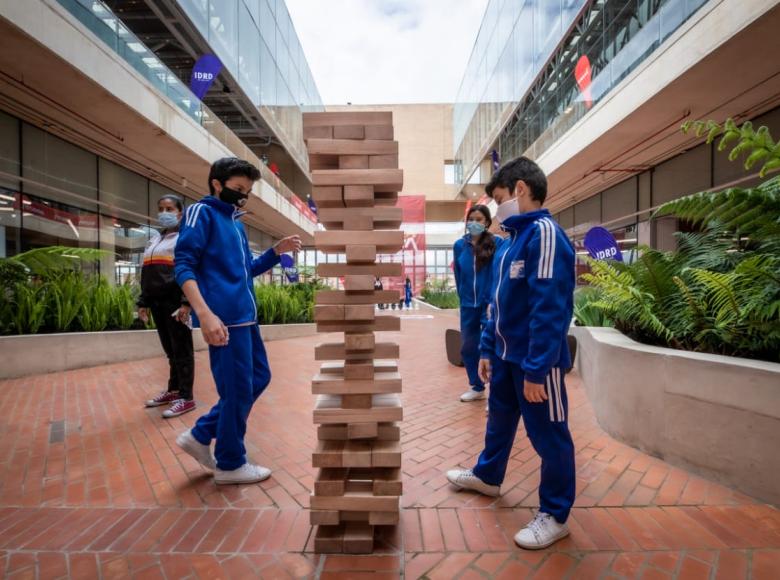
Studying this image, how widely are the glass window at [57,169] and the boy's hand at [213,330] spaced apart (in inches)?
337

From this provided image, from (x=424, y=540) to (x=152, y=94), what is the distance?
973 cm

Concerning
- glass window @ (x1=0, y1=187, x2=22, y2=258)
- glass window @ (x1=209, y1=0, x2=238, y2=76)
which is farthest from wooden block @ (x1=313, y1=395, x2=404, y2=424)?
glass window @ (x1=209, y1=0, x2=238, y2=76)

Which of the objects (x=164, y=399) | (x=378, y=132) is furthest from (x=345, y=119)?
(x=164, y=399)

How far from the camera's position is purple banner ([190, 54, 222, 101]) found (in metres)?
11.0

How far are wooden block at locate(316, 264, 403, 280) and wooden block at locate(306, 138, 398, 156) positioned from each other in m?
0.46

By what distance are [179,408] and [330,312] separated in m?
2.63

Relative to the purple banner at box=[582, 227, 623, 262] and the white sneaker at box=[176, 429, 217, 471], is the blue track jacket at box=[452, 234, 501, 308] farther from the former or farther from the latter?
the white sneaker at box=[176, 429, 217, 471]

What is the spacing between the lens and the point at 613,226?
41.3 ft

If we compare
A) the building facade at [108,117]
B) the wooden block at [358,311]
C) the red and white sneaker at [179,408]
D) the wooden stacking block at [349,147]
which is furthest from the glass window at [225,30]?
the wooden block at [358,311]

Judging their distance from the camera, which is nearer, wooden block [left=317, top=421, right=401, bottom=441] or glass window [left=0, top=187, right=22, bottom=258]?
wooden block [left=317, top=421, right=401, bottom=441]

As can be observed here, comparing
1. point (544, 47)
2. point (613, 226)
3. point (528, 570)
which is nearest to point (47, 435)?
point (528, 570)

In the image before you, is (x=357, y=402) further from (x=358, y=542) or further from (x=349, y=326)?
(x=358, y=542)

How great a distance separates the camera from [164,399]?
12.6 feet

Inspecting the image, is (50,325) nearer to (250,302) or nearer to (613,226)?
(250,302)
